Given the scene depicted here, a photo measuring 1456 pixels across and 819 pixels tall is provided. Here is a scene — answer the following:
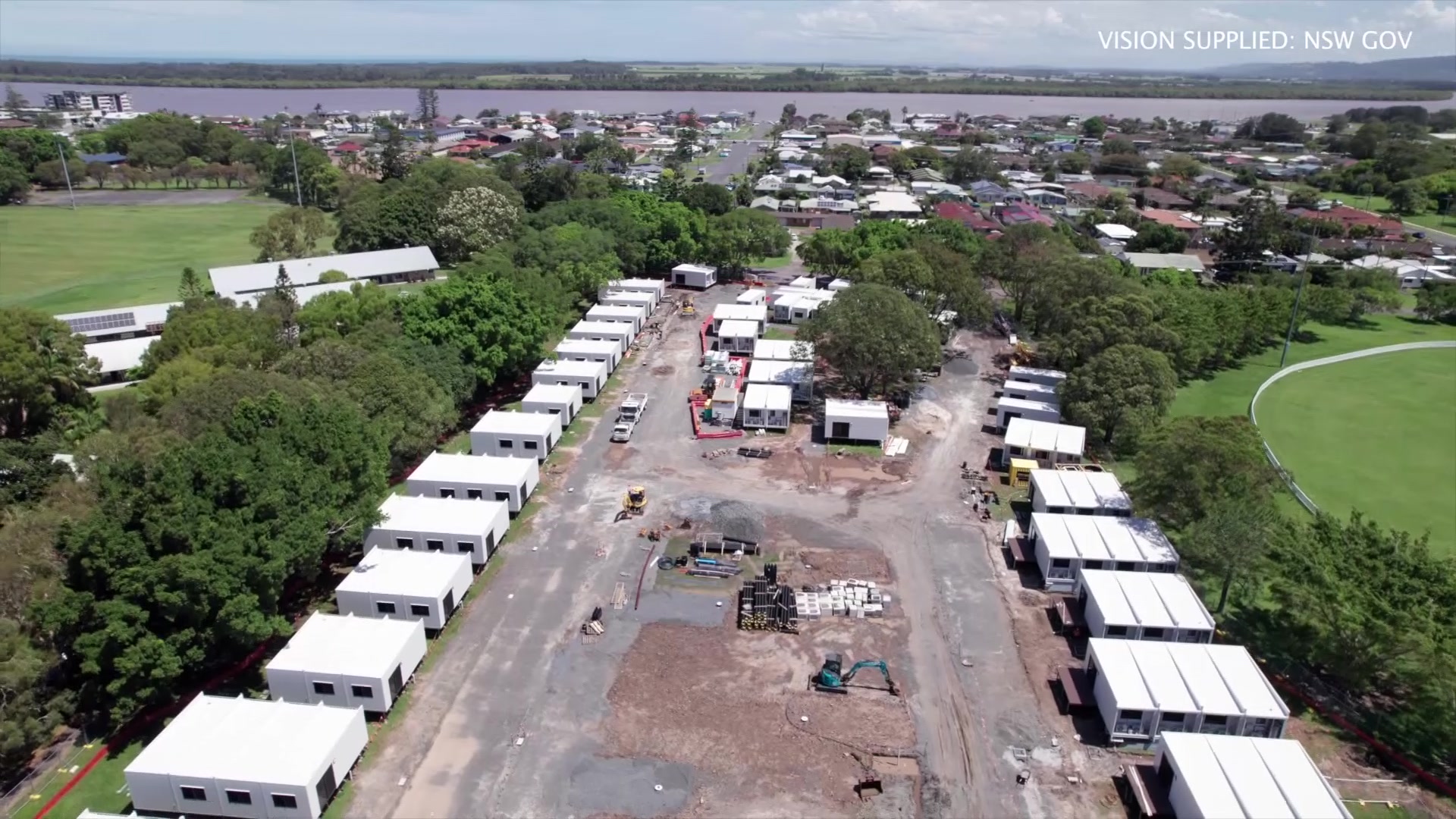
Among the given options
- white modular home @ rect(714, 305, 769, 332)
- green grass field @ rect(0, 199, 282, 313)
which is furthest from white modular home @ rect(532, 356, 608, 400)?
green grass field @ rect(0, 199, 282, 313)

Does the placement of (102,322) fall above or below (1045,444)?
above

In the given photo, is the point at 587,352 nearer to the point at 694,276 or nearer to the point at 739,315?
the point at 739,315

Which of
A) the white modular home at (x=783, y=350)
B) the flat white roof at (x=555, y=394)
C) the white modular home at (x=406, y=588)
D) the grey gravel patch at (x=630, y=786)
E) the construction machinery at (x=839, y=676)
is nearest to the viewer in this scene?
the grey gravel patch at (x=630, y=786)

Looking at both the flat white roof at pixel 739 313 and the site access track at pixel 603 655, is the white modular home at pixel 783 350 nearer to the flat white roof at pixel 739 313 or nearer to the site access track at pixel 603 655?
the flat white roof at pixel 739 313

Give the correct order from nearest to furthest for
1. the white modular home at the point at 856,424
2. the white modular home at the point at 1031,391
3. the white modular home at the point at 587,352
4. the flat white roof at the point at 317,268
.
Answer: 1. the white modular home at the point at 856,424
2. the white modular home at the point at 1031,391
3. the white modular home at the point at 587,352
4. the flat white roof at the point at 317,268

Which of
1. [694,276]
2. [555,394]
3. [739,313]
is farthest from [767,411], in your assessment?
[694,276]

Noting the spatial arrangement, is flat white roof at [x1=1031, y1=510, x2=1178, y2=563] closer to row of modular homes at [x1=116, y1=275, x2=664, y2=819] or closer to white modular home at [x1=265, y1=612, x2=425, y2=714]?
row of modular homes at [x1=116, y1=275, x2=664, y2=819]

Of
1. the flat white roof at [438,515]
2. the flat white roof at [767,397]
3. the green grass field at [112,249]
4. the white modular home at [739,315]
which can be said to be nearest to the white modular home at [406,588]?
the flat white roof at [438,515]
